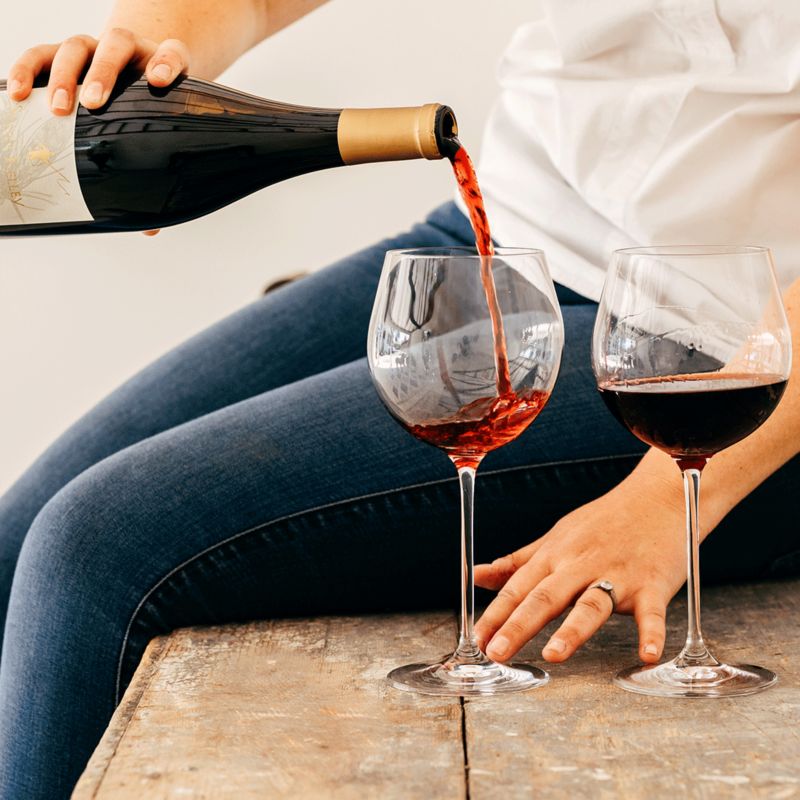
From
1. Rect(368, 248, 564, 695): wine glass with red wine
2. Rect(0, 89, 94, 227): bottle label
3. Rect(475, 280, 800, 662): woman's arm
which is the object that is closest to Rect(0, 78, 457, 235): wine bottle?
Rect(0, 89, 94, 227): bottle label

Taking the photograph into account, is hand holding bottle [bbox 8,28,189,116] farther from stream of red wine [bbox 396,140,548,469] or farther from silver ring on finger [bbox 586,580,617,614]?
silver ring on finger [bbox 586,580,617,614]

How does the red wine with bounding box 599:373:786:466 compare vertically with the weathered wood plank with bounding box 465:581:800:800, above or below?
above

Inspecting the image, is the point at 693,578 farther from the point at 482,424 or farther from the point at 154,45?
the point at 154,45

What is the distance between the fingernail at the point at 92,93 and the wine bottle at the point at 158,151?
0.02m

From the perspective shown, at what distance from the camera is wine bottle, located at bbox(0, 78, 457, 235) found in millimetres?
885

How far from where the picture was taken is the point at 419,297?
0.70 m

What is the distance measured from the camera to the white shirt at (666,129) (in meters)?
0.95

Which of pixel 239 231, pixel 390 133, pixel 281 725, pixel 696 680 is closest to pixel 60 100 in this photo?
pixel 390 133

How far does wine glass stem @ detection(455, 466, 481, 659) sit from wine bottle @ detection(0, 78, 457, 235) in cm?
24

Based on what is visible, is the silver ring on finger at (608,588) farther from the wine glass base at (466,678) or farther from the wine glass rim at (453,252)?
the wine glass rim at (453,252)

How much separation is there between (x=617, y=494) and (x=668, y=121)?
34 cm

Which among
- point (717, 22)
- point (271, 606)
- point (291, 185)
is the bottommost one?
point (271, 606)

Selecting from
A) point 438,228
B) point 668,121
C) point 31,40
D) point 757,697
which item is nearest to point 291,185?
point 31,40

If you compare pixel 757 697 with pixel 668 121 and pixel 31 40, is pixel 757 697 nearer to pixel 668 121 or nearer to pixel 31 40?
pixel 668 121
